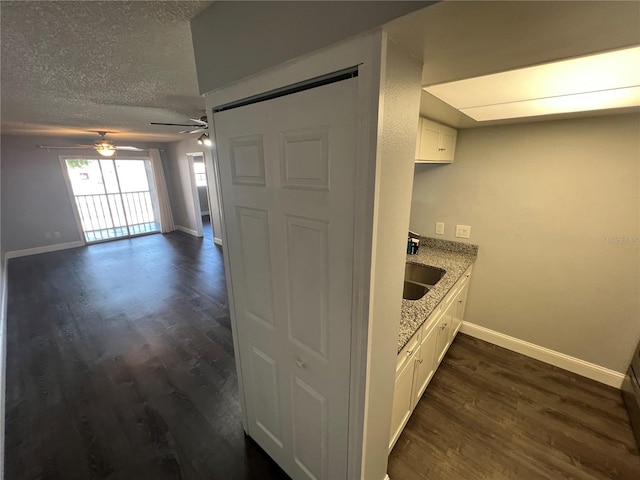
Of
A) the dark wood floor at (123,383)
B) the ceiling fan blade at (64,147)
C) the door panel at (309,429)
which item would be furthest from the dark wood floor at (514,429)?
the ceiling fan blade at (64,147)

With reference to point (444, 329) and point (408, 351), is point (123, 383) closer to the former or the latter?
point (408, 351)

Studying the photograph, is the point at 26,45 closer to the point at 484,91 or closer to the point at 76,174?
the point at 484,91

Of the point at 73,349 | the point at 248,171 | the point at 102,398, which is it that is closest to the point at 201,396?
the point at 102,398

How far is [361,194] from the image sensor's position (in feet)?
2.66

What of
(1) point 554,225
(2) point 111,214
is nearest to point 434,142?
(1) point 554,225

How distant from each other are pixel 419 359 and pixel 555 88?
1683 millimetres

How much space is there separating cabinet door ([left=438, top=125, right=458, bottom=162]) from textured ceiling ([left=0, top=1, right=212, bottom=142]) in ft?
6.22

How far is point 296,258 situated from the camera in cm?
108

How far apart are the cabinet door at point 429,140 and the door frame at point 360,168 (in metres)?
1.26

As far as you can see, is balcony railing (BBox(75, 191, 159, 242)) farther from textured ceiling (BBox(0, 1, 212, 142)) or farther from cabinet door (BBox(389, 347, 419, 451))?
cabinet door (BBox(389, 347, 419, 451))

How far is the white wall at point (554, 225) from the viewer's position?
1905mm

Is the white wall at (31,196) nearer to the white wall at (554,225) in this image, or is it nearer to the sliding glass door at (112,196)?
the sliding glass door at (112,196)

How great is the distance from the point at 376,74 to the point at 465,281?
234 cm

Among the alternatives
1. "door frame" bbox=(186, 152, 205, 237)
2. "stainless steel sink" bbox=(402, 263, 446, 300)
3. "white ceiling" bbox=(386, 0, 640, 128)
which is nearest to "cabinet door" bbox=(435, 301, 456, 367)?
"stainless steel sink" bbox=(402, 263, 446, 300)
